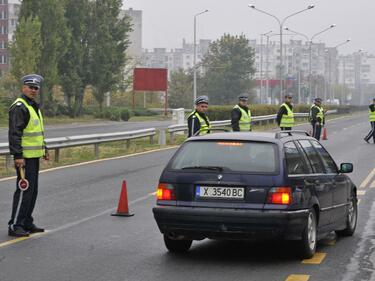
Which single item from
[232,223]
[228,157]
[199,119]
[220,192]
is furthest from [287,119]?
[232,223]

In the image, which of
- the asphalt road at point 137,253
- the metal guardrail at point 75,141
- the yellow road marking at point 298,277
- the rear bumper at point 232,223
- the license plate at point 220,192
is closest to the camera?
Result: the yellow road marking at point 298,277

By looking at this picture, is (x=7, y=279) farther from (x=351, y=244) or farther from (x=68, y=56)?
(x=68, y=56)

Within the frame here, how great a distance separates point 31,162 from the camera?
10.2m

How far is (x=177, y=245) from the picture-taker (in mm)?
9227

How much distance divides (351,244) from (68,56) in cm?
5674

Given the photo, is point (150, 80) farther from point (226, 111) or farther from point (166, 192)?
point (166, 192)

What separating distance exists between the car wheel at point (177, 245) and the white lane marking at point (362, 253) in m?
1.74

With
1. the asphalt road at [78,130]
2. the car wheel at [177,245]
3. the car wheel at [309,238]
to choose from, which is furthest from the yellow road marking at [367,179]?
the asphalt road at [78,130]

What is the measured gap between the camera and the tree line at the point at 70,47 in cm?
5600

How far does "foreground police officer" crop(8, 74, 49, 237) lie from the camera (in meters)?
10.0

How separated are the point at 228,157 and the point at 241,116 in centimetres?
933

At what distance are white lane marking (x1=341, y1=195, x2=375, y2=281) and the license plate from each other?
1.27 meters

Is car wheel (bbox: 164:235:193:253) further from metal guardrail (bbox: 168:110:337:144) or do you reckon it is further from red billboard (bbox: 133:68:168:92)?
red billboard (bbox: 133:68:168:92)

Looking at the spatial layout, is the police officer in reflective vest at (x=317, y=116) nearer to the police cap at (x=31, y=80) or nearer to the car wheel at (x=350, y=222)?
the car wheel at (x=350, y=222)
